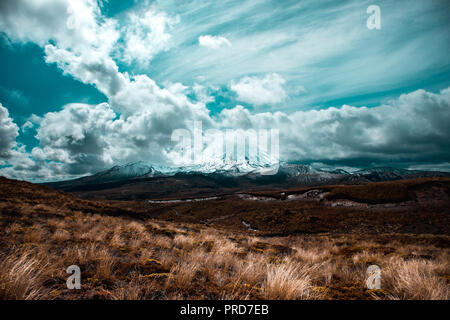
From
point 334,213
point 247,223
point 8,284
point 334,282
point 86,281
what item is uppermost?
point 8,284

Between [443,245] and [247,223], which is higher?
[443,245]

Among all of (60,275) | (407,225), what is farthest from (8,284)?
(407,225)

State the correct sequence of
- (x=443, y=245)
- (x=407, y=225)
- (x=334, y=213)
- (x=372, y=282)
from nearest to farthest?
1. (x=372, y=282)
2. (x=443, y=245)
3. (x=407, y=225)
4. (x=334, y=213)

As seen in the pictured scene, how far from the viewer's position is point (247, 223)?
5509 centimetres

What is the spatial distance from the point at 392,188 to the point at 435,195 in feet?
30.6

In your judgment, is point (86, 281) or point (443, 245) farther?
point (443, 245)

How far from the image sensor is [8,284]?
279 centimetres

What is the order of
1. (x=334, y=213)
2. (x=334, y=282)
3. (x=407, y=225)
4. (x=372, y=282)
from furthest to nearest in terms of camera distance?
(x=334, y=213) → (x=407, y=225) → (x=334, y=282) → (x=372, y=282)
